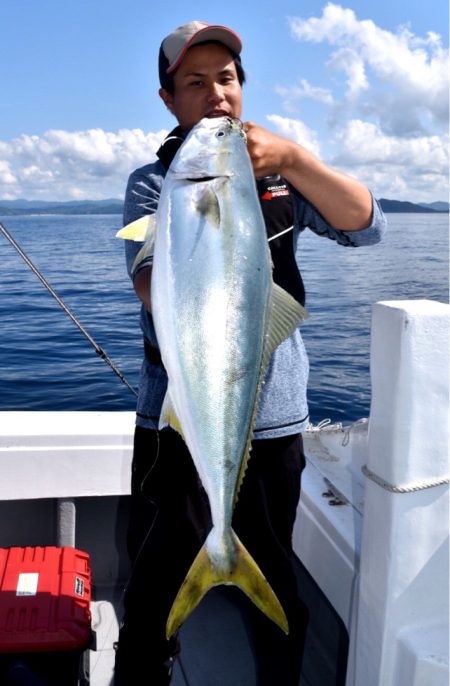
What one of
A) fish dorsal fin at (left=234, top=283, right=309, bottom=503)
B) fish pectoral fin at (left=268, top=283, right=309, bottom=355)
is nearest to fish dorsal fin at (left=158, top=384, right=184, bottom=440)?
fish dorsal fin at (left=234, top=283, right=309, bottom=503)

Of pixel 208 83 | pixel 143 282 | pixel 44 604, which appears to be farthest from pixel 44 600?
pixel 208 83

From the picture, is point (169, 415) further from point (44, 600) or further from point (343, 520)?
point (44, 600)

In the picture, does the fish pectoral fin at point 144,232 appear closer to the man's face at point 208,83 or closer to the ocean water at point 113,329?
the man's face at point 208,83

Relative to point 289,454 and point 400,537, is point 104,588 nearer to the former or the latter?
point 289,454

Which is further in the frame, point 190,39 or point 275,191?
point 275,191

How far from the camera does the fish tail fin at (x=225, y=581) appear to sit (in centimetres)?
185

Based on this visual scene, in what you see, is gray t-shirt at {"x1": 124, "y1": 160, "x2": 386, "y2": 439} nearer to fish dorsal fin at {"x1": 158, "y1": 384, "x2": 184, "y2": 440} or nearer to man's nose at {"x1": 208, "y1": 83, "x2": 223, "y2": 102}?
man's nose at {"x1": 208, "y1": 83, "x2": 223, "y2": 102}

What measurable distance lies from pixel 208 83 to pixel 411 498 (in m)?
1.61

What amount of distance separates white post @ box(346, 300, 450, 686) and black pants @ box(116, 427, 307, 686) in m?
0.48

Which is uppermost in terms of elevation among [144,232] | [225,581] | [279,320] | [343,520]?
[144,232]

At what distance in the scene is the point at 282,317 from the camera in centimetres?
180

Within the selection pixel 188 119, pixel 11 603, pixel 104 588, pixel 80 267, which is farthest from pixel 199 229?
pixel 80 267

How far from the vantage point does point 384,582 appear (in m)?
2.03

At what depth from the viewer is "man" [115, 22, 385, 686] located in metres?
2.27
